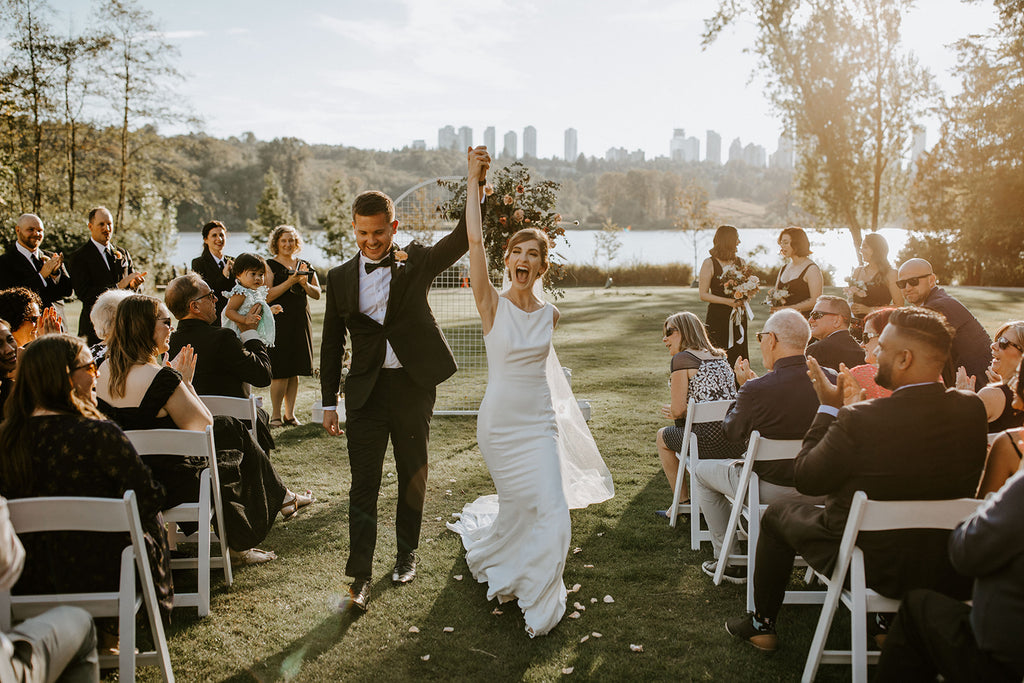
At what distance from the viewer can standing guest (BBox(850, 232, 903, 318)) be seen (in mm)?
6363

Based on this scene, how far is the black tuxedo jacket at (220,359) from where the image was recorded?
4715mm

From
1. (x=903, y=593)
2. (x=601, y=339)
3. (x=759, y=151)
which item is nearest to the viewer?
(x=903, y=593)

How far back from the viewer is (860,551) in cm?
279

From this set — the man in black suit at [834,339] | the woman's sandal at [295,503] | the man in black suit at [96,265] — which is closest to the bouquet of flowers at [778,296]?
the man in black suit at [834,339]

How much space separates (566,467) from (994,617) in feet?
11.6

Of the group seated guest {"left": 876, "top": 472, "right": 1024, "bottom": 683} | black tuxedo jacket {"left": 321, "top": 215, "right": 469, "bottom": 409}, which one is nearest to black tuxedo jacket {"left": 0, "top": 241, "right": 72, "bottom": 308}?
black tuxedo jacket {"left": 321, "top": 215, "right": 469, "bottom": 409}

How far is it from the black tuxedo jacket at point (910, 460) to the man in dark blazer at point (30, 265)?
7810mm

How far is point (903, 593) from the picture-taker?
2.82 metres

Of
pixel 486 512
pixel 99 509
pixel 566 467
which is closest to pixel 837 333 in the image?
pixel 566 467

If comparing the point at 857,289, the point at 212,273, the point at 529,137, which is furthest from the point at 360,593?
the point at 529,137

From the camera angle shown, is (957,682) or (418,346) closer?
(957,682)

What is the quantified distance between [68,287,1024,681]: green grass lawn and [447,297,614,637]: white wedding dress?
0.19 metres

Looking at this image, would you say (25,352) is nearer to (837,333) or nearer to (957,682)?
(957,682)

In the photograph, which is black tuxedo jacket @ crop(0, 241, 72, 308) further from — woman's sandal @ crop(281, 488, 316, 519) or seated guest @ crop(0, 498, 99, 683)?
seated guest @ crop(0, 498, 99, 683)
